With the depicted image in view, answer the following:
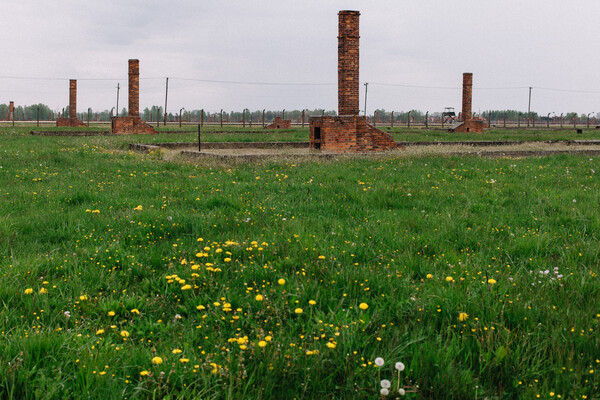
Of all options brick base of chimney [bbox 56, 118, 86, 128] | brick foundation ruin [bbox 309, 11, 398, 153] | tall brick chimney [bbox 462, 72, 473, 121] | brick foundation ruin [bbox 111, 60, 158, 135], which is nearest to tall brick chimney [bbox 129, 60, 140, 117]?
brick foundation ruin [bbox 111, 60, 158, 135]

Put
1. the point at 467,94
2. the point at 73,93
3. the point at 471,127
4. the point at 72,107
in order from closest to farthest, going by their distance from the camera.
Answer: the point at 471,127
the point at 467,94
the point at 73,93
the point at 72,107

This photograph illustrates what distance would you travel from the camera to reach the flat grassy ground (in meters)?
2.45

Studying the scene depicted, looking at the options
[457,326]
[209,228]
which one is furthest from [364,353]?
[209,228]

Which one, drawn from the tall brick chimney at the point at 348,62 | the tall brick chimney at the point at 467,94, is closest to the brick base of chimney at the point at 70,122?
the tall brick chimney at the point at 467,94

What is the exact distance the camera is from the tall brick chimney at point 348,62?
1633 cm

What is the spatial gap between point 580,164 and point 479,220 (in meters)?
7.73

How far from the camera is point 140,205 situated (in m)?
6.31

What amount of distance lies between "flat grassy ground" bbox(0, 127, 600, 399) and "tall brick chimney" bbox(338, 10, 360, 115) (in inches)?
388

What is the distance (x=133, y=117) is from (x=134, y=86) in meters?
1.88

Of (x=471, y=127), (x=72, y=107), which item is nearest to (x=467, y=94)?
(x=471, y=127)

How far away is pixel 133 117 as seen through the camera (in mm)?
31156

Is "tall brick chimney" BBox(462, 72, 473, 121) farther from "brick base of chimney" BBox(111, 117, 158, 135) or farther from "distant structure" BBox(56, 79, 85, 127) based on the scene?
"distant structure" BBox(56, 79, 85, 127)

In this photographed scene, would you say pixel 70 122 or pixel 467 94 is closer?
pixel 467 94

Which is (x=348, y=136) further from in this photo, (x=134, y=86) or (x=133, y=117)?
(x=134, y=86)
